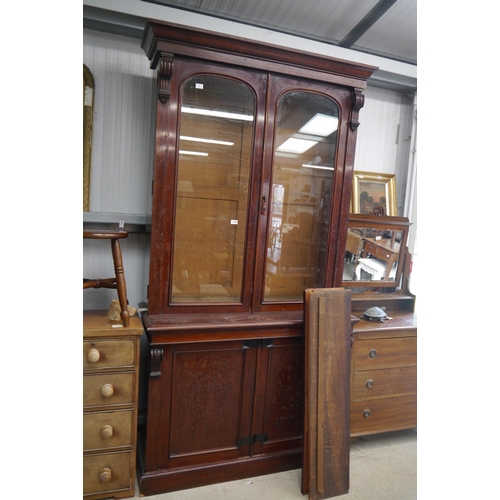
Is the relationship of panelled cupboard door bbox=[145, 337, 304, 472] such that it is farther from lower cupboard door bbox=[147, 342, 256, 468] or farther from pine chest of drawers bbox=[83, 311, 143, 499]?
pine chest of drawers bbox=[83, 311, 143, 499]

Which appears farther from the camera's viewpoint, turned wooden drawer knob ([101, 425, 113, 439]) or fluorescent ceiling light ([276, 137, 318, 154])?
fluorescent ceiling light ([276, 137, 318, 154])

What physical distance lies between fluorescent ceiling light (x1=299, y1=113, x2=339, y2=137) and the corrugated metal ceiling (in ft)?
2.08

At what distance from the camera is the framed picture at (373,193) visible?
2.68m

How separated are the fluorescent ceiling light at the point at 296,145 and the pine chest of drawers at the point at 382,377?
3.58 ft

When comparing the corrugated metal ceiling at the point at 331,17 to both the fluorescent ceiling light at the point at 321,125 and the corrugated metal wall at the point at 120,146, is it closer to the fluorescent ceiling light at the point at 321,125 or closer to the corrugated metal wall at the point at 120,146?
the corrugated metal wall at the point at 120,146

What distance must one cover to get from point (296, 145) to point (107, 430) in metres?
1.73

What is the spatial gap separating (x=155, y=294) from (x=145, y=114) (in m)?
1.07

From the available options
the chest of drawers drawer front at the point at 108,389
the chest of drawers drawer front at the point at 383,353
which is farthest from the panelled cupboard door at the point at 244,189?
the chest of drawers drawer front at the point at 383,353

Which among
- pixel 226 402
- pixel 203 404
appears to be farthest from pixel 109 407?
pixel 226 402

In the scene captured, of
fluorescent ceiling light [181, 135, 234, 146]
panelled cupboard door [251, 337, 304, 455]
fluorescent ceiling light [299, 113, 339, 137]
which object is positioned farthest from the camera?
fluorescent ceiling light [299, 113, 339, 137]

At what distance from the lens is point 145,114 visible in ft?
A: 7.06

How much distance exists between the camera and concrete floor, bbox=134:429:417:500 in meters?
1.86

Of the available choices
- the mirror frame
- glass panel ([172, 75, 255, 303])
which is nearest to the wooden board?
glass panel ([172, 75, 255, 303])
